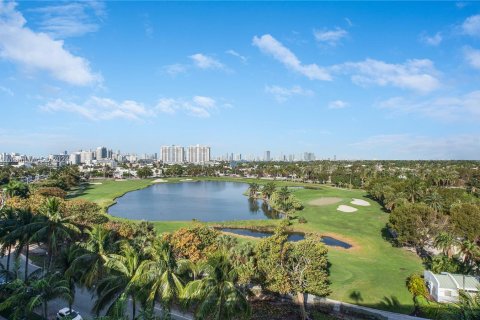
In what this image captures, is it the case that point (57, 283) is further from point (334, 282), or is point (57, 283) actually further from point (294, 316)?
point (334, 282)

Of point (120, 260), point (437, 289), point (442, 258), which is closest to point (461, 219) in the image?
point (442, 258)

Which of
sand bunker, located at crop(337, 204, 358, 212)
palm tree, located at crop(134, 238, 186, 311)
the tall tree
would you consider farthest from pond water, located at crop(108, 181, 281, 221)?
palm tree, located at crop(134, 238, 186, 311)

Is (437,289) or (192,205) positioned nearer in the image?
(437,289)

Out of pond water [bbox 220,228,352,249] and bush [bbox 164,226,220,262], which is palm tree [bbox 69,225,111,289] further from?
pond water [bbox 220,228,352,249]

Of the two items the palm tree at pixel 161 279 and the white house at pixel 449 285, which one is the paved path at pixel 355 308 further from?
the palm tree at pixel 161 279

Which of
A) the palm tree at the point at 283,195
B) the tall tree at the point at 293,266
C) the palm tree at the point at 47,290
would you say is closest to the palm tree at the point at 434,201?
the palm tree at the point at 283,195

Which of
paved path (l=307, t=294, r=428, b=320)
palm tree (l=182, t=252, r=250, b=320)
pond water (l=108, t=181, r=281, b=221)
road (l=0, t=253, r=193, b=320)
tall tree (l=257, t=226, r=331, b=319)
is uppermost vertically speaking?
palm tree (l=182, t=252, r=250, b=320)

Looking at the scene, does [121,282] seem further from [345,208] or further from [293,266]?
[345,208]
